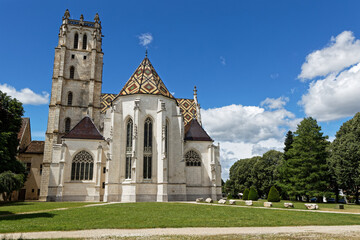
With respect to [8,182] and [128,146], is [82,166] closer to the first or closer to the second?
[128,146]

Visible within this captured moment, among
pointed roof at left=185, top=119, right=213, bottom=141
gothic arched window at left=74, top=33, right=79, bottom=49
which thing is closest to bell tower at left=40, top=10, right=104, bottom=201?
gothic arched window at left=74, top=33, right=79, bottom=49

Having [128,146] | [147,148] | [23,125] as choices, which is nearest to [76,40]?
[23,125]

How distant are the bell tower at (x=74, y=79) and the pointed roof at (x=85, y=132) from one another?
321 centimetres

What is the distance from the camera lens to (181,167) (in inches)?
1266

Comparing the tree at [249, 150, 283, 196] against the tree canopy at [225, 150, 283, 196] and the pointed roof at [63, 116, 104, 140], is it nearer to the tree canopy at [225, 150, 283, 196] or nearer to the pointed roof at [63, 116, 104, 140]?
the tree canopy at [225, 150, 283, 196]

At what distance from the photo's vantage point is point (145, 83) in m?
33.7

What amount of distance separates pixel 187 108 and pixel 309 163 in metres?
19.8

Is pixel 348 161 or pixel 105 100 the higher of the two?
pixel 105 100

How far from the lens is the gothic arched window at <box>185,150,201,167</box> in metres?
35.6

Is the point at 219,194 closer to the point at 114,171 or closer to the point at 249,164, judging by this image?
the point at 114,171

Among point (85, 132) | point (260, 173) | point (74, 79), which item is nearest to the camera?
point (85, 132)

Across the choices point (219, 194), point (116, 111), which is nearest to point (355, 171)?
point (219, 194)

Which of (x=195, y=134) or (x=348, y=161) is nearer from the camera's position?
(x=348, y=161)

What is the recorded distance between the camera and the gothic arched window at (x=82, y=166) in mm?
32688
